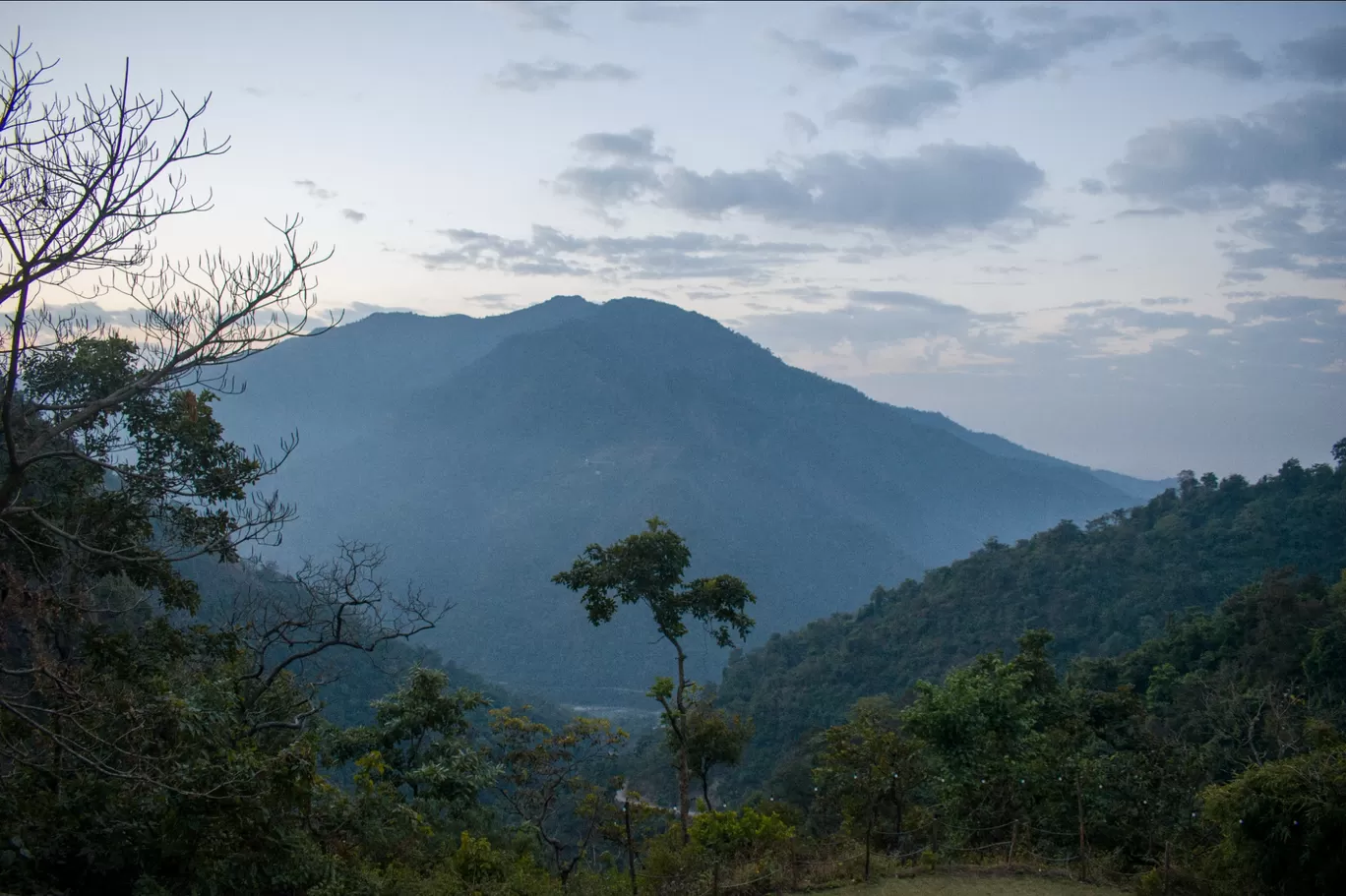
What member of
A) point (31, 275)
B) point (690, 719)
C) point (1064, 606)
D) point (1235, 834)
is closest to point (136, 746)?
point (31, 275)

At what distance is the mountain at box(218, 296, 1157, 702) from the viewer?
314 feet

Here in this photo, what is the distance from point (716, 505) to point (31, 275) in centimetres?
11433

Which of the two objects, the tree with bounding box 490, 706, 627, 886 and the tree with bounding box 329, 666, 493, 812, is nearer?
the tree with bounding box 329, 666, 493, 812

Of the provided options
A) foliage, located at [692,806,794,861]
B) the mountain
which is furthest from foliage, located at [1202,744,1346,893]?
the mountain

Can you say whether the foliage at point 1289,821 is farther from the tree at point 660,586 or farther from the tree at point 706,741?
the tree at point 706,741

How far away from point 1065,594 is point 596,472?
94.2 meters

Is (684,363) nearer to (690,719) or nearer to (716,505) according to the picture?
(716,505)

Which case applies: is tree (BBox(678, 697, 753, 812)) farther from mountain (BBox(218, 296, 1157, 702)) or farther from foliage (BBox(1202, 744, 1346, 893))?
mountain (BBox(218, 296, 1157, 702))

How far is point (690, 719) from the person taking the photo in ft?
44.8

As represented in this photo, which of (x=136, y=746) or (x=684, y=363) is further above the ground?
(x=684, y=363)

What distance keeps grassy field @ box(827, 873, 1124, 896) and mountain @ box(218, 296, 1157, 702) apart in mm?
66610

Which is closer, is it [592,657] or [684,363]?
[592,657]

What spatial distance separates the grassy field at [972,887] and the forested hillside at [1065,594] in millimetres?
25318

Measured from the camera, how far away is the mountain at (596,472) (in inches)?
3767
